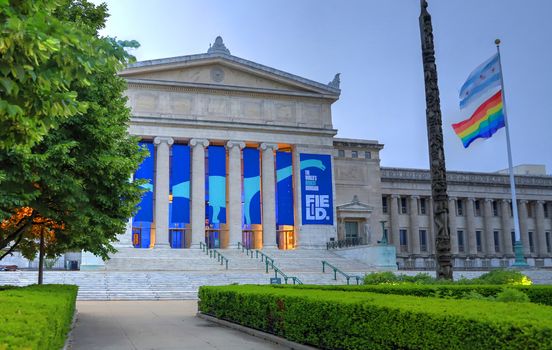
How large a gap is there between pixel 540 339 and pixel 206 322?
555 inches

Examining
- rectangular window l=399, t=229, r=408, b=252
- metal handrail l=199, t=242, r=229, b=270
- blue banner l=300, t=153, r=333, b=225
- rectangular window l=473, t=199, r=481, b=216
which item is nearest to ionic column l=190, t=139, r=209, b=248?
metal handrail l=199, t=242, r=229, b=270

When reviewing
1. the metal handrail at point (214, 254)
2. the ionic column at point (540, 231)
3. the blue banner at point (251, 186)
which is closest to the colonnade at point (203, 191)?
the blue banner at point (251, 186)

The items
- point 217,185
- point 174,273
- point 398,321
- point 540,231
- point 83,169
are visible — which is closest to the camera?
point 398,321

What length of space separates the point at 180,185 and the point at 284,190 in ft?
32.4

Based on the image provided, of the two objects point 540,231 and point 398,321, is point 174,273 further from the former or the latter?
point 540,231

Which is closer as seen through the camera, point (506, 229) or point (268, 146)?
point (268, 146)

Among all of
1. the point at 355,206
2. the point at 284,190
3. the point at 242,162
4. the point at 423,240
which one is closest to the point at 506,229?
the point at 423,240

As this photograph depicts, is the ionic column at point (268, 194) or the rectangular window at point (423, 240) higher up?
the ionic column at point (268, 194)

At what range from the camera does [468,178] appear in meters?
69.7

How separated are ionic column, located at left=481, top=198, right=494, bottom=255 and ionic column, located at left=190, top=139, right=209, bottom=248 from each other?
37.1m

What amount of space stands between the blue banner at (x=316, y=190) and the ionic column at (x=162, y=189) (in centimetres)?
1271

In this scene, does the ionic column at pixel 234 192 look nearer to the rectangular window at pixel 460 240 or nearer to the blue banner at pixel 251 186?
the blue banner at pixel 251 186

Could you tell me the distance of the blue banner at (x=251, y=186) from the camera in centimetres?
5234

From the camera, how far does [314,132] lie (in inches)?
2195
